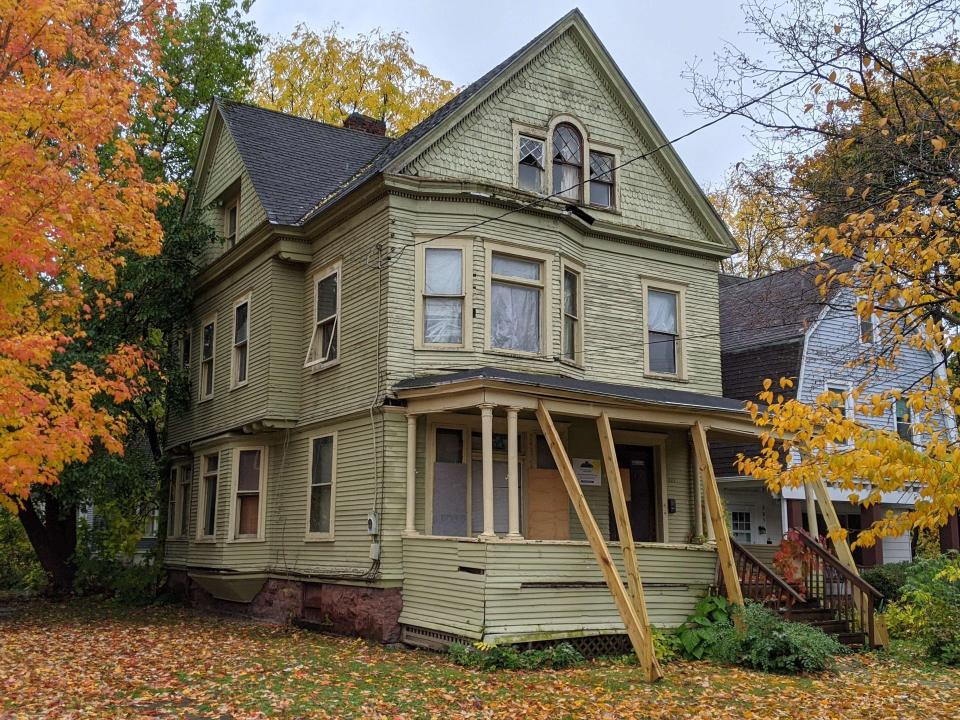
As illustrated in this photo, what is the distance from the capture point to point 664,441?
17.8m

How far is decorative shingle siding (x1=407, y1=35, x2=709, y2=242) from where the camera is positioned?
16.5m

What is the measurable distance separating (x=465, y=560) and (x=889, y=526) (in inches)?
257

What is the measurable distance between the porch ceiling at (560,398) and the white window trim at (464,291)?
2.22 ft

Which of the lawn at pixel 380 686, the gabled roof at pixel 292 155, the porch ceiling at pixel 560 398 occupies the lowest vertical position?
the lawn at pixel 380 686

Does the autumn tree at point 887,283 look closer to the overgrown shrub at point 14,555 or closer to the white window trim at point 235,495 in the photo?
the white window trim at point 235,495

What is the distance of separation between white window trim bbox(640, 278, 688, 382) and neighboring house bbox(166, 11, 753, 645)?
4 centimetres

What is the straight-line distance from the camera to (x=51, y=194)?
40.7 ft

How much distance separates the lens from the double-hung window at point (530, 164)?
17047 millimetres

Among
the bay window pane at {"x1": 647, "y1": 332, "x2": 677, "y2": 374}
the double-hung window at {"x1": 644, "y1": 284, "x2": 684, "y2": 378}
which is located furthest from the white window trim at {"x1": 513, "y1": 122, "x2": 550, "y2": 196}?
the bay window pane at {"x1": 647, "y1": 332, "x2": 677, "y2": 374}

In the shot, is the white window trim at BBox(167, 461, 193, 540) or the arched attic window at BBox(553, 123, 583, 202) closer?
the arched attic window at BBox(553, 123, 583, 202)

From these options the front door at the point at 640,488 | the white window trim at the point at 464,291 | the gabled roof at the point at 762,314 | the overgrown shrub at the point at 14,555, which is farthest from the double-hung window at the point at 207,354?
the gabled roof at the point at 762,314

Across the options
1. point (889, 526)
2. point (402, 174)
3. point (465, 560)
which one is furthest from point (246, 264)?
point (889, 526)

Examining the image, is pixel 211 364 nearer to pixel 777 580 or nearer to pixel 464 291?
pixel 464 291

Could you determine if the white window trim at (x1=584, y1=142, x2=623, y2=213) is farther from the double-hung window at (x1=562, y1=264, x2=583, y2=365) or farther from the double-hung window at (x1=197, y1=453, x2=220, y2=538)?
the double-hung window at (x1=197, y1=453, x2=220, y2=538)
